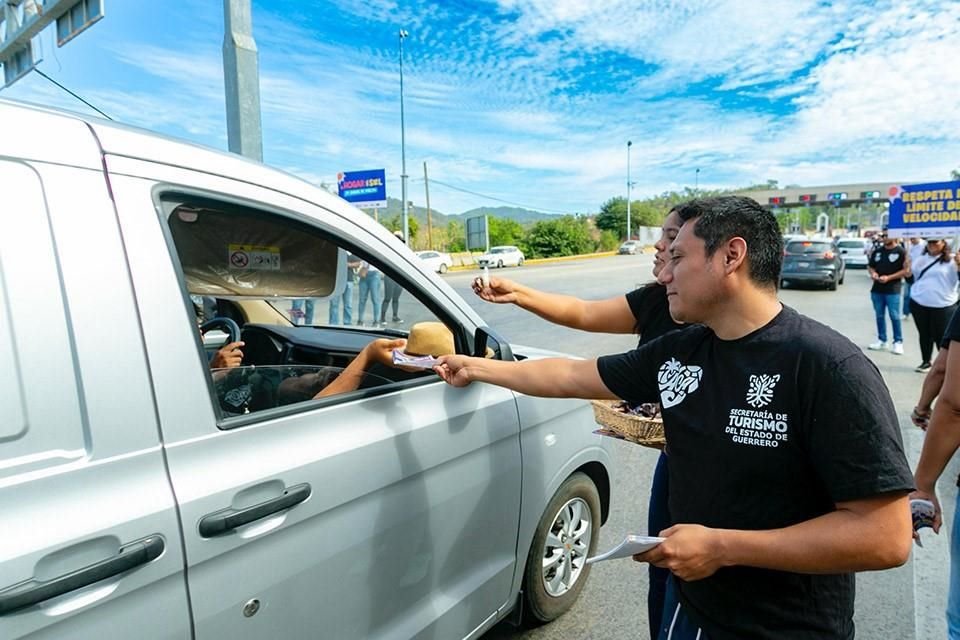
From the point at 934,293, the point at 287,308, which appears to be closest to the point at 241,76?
the point at 287,308

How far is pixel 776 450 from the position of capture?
1.24m

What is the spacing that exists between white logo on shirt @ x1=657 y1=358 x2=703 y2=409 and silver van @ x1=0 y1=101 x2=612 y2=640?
0.73 meters

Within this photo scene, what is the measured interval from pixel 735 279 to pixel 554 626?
2055 millimetres

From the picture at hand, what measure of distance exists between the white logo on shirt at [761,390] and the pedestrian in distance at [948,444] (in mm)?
890

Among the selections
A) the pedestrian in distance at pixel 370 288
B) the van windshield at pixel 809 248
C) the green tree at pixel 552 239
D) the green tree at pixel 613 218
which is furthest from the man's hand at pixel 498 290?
the green tree at pixel 613 218

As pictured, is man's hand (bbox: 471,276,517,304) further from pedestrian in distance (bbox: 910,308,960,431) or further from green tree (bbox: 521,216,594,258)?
green tree (bbox: 521,216,594,258)

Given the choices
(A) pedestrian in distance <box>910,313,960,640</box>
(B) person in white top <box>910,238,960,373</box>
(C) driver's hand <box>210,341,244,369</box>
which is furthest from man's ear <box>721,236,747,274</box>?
(B) person in white top <box>910,238,960,373</box>

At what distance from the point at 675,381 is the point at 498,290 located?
4.01 ft

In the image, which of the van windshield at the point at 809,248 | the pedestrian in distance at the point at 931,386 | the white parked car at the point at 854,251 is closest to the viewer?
the pedestrian in distance at the point at 931,386

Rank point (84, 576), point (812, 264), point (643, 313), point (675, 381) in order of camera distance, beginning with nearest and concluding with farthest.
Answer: point (84, 576)
point (675, 381)
point (643, 313)
point (812, 264)

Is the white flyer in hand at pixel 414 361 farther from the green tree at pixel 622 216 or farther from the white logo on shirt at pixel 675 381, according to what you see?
the green tree at pixel 622 216

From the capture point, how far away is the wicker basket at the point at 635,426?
203 centimetres

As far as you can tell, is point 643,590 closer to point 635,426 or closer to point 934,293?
point 635,426

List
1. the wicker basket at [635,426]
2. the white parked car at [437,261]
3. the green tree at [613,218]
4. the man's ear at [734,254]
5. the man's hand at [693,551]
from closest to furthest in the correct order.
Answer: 1. the man's hand at [693,551]
2. the man's ear at [734,254]
3. the wicker basket at [635,426]
4. the white parked car at [437,261]
5. the green tree at [613,218]
